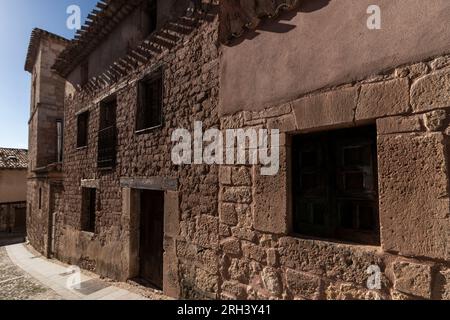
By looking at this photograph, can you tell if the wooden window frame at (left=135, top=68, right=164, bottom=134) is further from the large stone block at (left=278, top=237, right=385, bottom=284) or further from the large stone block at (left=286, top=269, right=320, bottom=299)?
the large stone block at (left=286, top=269, right=320, bottom=299)

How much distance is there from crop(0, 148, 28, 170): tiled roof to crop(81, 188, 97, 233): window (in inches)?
562

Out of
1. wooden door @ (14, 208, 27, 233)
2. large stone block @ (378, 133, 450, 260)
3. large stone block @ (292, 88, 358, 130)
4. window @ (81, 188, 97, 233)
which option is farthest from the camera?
wooden door @ (14, 208, 27, 233)

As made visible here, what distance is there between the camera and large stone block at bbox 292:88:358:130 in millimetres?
2246

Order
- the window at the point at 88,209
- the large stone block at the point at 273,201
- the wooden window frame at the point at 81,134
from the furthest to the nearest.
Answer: the wooden window frame at the point at 81,134 < the window at the point at 88,209 < the large stone block at the point at 273,201

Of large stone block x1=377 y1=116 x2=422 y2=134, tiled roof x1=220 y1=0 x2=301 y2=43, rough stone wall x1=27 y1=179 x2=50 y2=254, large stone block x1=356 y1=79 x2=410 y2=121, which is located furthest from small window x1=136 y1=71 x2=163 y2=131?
rough stone wall x1=27 y1=179 x2=50 y2=254

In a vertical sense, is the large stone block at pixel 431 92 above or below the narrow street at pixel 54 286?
above

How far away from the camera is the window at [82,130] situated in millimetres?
7732

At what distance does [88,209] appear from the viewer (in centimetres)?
712

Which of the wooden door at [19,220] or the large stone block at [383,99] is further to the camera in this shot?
the wooden door at [19,220]

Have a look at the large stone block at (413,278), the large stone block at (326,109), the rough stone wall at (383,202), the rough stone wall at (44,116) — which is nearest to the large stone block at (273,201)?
the rough stone wall at (383,202)

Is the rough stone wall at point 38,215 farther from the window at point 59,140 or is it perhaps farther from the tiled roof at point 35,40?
the tiled roof at point 35,40

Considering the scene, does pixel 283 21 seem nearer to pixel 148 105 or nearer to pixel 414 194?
pixel 414 194

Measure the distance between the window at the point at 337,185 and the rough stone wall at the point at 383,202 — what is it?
17cm
